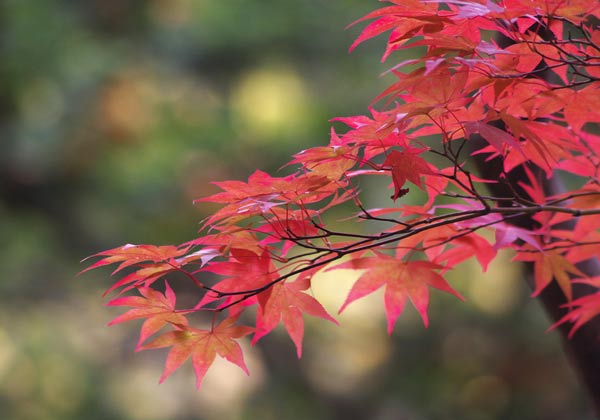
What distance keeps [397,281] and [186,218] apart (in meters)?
2.33

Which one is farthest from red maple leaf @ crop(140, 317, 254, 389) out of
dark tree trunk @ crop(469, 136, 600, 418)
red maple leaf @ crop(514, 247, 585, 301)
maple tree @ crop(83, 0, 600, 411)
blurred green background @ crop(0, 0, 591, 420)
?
blurred green background @ crop(0, 0, 591, 420)

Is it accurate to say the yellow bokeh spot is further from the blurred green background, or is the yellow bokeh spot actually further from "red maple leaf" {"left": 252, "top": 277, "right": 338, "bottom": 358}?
"red maple leaf" {"left": 252, "top": 277, "right": 338, "bottom": 358}

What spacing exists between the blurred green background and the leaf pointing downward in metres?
2.02

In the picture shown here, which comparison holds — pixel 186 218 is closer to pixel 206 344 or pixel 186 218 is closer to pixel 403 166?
pixel 206 344

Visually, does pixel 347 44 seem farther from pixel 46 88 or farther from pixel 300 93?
pixel 46 88

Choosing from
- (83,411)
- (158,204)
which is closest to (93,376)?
(83,411)

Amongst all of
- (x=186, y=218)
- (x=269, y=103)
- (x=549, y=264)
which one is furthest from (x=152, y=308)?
(x=269, y=103)

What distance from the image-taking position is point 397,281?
613 mm

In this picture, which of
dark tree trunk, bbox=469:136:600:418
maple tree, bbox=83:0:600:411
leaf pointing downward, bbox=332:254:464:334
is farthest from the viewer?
dark tree trunk, bbox=469:136:600:418

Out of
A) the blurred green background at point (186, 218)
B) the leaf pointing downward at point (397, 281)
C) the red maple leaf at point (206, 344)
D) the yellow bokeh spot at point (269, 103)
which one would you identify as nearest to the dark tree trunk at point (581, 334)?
the leaf pointing downward at point (397, 281)

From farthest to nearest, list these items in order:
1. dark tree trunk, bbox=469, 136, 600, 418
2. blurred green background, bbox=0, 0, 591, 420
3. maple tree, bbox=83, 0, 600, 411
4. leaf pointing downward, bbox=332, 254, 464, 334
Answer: blurred green background, bbox=0, 0, 591, 420, dark tree trunk, bbox=469, 136, 600, 418, leaf pointing downward, bbox=332, 254, 464, 334, maple tree, bbox=83, 0, 600, 411

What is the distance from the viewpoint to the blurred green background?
273 centimetres

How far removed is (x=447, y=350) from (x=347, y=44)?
136cm

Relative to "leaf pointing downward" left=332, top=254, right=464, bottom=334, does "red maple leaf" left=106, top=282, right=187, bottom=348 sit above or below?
above
